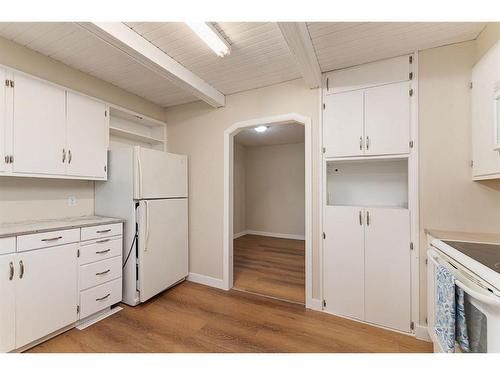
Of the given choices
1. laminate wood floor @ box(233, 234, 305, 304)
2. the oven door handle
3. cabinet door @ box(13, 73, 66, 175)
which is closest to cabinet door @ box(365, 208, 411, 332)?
laminate wood floor @ box(233, 234, 305, 304)

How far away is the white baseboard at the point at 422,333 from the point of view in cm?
186

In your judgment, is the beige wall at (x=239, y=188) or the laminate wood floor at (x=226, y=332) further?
the beige wall at (x=239, y=188)

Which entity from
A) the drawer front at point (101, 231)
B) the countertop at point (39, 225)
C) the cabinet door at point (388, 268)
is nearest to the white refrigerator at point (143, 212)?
the drawer front at point (101, 231)

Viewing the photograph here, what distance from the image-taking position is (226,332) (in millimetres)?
1957

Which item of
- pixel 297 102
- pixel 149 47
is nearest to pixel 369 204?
pixel 297 102

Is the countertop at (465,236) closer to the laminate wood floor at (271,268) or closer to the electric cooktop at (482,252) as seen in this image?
the electric cooktop at (482,252)

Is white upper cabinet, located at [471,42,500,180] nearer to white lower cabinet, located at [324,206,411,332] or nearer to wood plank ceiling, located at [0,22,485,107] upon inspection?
wood plank ceiling, located at [0,22,485,107]

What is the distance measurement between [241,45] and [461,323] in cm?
243

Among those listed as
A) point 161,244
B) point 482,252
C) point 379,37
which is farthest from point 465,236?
point 161,244

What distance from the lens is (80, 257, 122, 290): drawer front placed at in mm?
2021

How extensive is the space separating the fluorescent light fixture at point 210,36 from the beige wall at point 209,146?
908 millimetres

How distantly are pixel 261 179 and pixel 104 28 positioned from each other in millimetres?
4941

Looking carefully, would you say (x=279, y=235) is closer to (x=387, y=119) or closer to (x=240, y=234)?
(x=240, y=234)

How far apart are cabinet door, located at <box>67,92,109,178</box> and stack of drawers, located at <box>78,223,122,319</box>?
0.65m
